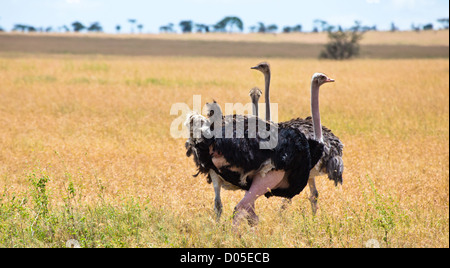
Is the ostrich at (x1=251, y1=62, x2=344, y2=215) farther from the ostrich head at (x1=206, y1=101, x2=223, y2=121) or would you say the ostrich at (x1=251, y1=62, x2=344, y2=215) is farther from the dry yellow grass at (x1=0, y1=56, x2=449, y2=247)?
the ostrich head at (x1=206, y1=101, x2=223, y2=121)

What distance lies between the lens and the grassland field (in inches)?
176

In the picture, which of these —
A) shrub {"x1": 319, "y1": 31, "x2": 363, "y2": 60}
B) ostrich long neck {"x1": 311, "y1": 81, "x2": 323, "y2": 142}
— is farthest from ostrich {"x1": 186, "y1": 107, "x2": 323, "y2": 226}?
shrub {"x1": 319, "y1": 31, "x2": 363, "y2": 60}

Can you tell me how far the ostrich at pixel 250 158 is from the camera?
4262 mm

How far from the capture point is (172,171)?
7.07 m

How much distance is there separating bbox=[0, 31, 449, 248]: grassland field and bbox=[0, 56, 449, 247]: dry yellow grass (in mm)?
24

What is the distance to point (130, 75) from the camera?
21266 mm

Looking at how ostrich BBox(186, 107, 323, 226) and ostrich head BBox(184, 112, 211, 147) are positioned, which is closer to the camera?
ostrich head BBox(184, 112, 211, 147)

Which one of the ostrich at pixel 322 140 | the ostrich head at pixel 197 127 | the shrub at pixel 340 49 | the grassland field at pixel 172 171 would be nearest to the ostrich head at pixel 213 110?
the ostrich head at pixel 197 127

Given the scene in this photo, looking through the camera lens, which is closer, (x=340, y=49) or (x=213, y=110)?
(x=213, y=110)

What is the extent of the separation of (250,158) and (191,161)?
354 centimetres

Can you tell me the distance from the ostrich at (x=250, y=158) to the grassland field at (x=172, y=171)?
0.28m

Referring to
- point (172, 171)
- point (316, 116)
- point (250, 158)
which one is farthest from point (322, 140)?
point (172, 171)

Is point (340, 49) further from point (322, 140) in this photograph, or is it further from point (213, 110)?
point (213, 110)

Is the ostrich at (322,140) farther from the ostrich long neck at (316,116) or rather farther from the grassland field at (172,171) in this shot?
the grassland field at (172,171)
